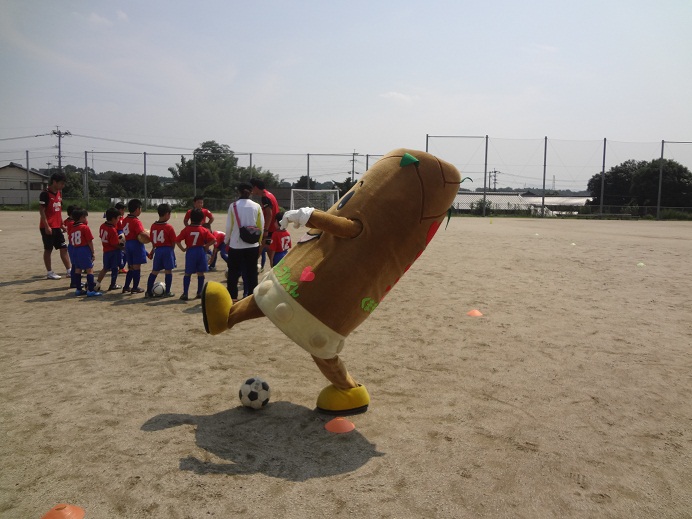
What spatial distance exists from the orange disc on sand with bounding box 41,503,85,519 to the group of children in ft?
21.8

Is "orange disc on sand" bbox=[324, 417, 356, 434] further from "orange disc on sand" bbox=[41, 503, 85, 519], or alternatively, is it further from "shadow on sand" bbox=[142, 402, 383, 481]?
"orange disc on sand" bbox=[41, 503, 85, 519]

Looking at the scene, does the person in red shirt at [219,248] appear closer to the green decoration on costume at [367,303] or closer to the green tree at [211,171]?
the green decoration on costume at [367,303]

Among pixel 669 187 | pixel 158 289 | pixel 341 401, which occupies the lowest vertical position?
pixel 341 401

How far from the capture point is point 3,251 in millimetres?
16141

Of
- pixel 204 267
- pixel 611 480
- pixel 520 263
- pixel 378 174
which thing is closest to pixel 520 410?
pixel 611 480

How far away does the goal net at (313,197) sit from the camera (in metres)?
37.2

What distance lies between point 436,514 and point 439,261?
11.7 metres

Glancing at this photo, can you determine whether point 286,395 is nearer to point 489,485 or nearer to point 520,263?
point 489,485

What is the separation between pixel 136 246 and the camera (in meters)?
10.6

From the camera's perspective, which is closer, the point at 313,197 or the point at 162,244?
the point at 162,244

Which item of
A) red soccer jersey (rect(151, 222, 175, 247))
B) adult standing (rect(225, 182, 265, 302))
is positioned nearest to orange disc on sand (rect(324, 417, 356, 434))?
adult standing (rect(225, 182, 265, 302))

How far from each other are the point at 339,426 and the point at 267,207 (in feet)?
19.6

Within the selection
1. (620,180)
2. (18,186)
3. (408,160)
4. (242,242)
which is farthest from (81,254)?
(620,180)

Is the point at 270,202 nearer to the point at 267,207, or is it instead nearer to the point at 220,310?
the point at 267,207
